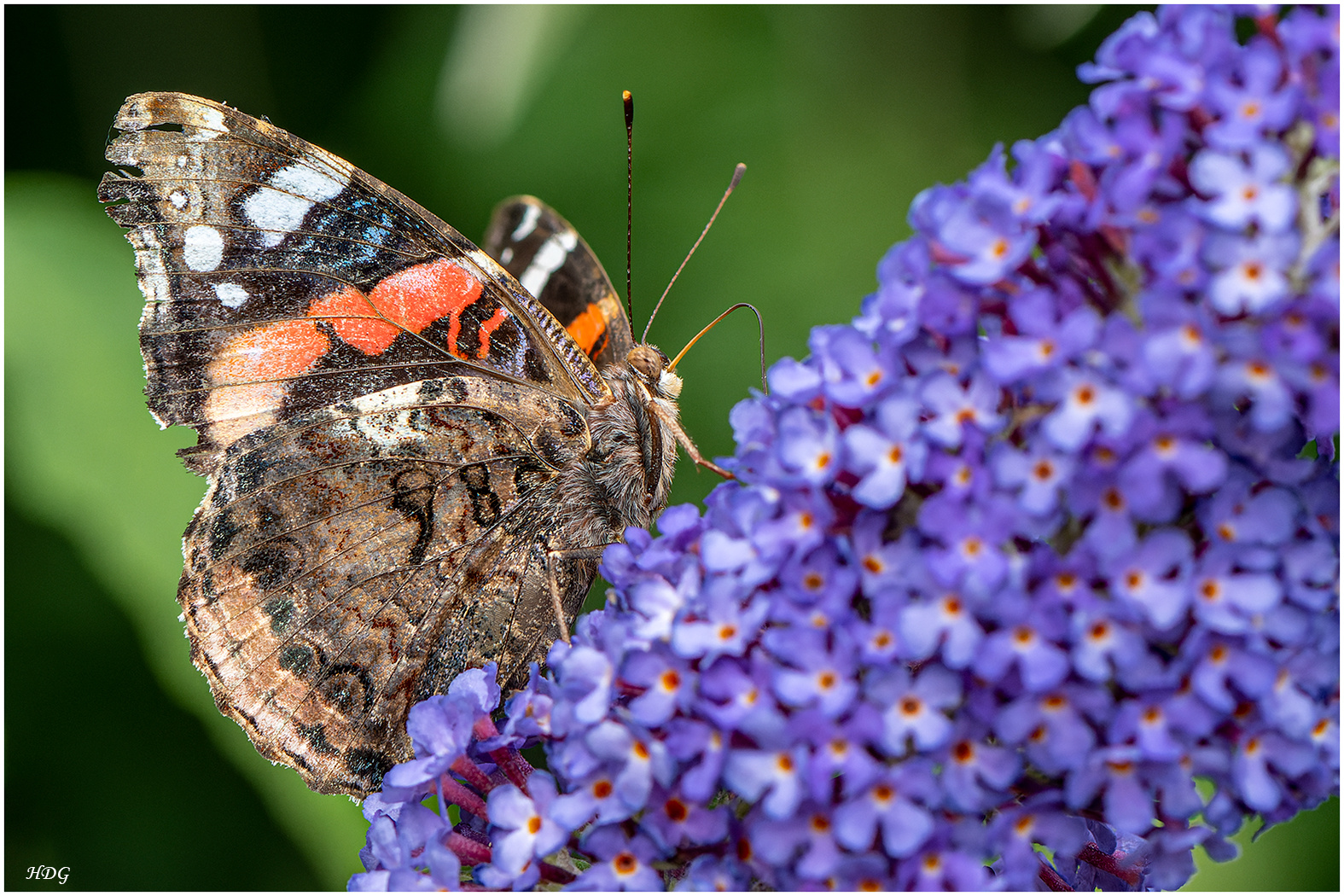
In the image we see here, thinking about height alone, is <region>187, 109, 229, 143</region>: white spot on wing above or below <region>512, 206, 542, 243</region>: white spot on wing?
above

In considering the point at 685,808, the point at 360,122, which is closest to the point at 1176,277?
the point at 685,808

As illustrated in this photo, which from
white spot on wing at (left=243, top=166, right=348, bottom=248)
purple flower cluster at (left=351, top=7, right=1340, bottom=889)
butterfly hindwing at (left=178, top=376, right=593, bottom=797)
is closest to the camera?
purple flower cluster at (left=351, top=7, right=1340, bottom=889)

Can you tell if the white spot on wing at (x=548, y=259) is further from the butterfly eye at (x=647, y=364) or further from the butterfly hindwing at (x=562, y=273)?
the butterfly eye at (x=647, y=364)

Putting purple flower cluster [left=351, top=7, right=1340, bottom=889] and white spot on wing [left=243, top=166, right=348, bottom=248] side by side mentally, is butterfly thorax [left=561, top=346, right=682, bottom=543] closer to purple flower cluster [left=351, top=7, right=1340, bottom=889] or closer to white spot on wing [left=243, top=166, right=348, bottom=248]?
white spot on wing [left=243, top=166, right=348, bottom=248]

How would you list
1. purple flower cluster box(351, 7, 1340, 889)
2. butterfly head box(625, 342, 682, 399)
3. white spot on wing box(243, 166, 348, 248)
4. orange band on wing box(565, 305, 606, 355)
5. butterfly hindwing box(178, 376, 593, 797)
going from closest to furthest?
purple flower cluster box(351, 7, 1340, 889) → butterfly hindwing box(178, 376, 593, 797) → white spot on wing box(243, 166, 348, 248) → butterfly head box(625, 342, 682, 399) → orange band on wing box(565, 305, 606, 355)

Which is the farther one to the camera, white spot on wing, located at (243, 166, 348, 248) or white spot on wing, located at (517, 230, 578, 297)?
white spot on wing, located at (517, 230, 578, 297)

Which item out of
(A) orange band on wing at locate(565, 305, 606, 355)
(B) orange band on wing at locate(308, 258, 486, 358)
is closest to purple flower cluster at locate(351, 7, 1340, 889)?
(B) orange band on wing at locate(308, 258, 486, 358)

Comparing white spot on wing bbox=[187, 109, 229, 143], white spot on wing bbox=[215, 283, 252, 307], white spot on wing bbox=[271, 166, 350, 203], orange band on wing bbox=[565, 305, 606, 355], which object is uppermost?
white spot on wing bbox=[187, 109, 229, 143]
